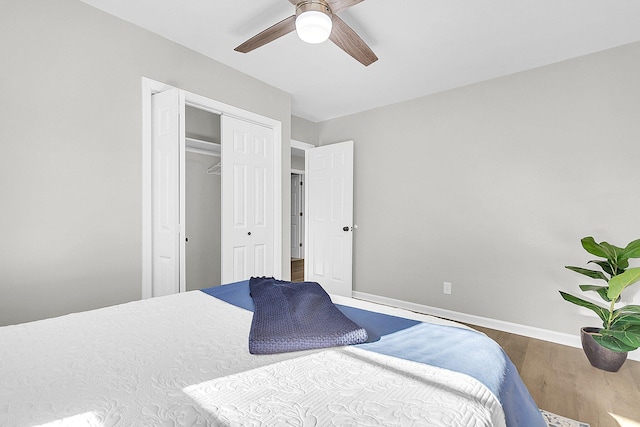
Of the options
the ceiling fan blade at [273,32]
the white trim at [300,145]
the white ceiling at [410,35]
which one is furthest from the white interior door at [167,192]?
the white trim at [300,145]

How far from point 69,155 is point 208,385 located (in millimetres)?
1961

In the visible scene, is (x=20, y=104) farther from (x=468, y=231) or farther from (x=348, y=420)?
(x=468, y=231)

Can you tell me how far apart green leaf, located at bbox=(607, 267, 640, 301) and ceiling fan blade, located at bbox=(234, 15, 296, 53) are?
9.16 feet

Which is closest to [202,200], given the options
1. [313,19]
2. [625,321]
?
[313,19]

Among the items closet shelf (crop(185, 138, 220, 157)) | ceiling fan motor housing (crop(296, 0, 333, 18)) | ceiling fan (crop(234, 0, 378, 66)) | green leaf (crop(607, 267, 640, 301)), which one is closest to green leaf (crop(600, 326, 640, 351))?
green leaf (crop(607, 267, 640, 301))

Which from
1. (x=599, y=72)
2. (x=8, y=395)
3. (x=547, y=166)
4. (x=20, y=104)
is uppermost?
(x=599, y=72)

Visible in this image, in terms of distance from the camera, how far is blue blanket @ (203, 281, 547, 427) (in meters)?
0.86

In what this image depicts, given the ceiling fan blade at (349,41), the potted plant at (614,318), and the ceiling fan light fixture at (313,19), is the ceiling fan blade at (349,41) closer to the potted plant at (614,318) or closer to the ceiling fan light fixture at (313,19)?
the ceiling fan light fixture at (313,19)

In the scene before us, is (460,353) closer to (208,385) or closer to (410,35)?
(208,385)

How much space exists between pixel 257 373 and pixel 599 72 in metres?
3.56

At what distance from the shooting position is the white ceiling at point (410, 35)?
6.73ft

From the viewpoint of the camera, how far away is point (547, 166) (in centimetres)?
281

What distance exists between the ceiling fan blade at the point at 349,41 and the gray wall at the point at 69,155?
58.5 inches

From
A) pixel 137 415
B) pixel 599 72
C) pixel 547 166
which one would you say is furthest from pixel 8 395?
pixel 599 72
